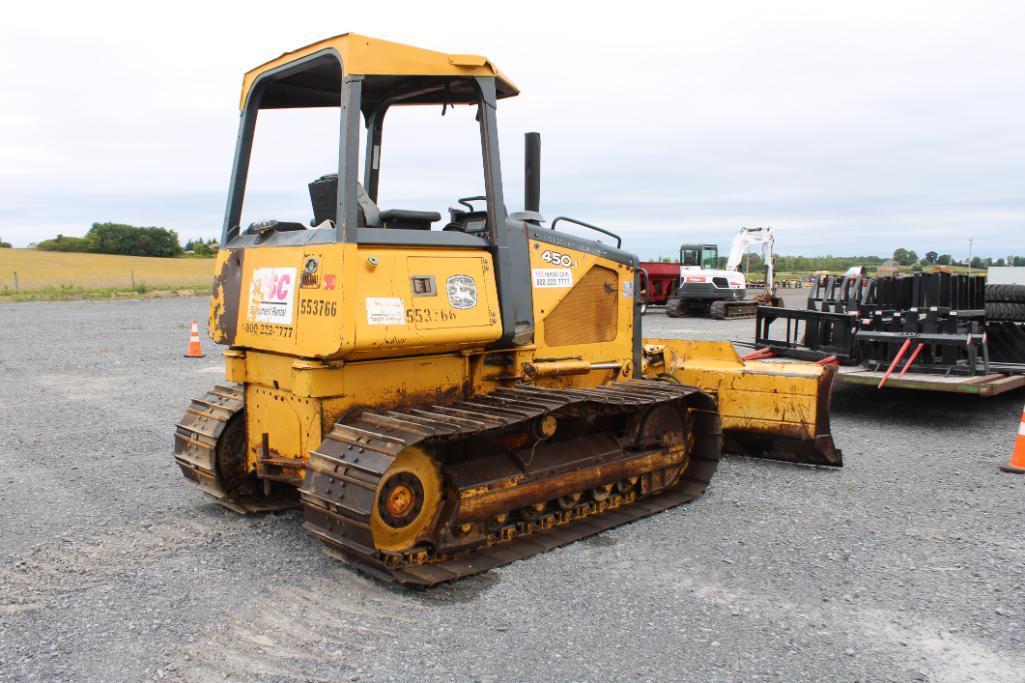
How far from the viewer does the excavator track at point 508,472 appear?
13.4ft

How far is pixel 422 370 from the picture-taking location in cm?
493

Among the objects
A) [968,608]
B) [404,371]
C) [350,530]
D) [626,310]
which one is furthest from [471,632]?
[626,310]

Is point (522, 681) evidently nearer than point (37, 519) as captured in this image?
Yes

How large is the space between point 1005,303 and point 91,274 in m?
47.2

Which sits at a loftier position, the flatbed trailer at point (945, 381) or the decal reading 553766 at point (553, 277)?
the decal reading 553766 at point (553, 277)

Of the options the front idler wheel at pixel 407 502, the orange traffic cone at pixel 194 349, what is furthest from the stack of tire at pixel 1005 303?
the orange traffic cone at pixel 194 349

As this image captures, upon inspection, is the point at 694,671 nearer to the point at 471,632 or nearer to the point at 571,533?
the point at 471,632

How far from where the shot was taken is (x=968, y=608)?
397 centimetres

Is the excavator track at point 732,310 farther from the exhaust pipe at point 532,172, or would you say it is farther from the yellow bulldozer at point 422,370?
the exhaust pipe at point 532,172

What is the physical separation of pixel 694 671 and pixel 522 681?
727 millimetres

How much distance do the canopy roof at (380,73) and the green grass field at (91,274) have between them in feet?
98.0

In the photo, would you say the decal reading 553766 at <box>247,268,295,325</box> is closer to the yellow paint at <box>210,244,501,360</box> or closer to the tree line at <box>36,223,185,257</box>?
the yellow paint at <box>210,244,501,360</box>

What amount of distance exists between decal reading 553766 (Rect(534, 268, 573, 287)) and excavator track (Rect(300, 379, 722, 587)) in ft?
2.64

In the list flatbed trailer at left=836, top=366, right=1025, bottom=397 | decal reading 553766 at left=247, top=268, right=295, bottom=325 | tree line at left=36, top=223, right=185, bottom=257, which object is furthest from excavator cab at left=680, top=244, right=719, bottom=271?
tree line at left=36, top=223, right=185, bottom=257
